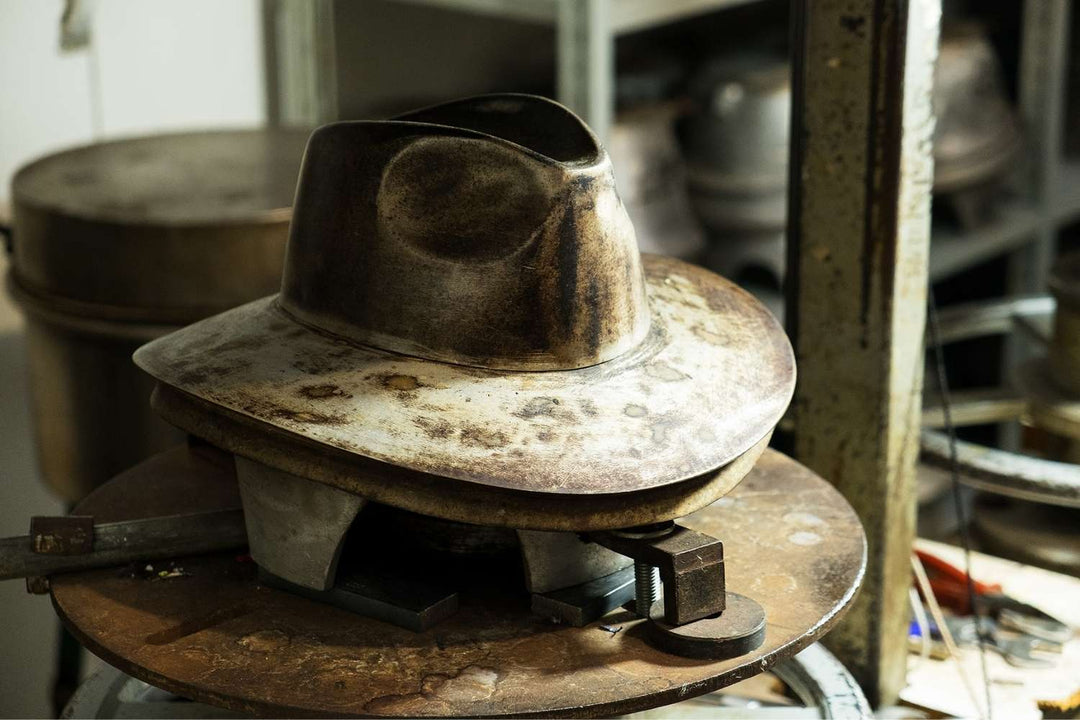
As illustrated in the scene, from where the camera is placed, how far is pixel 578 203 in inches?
A: 39.2

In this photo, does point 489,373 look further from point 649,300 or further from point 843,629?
point 843,629

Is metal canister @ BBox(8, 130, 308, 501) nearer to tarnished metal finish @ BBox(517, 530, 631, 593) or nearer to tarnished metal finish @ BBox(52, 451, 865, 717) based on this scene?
tarnished metal finish @ BBox(52, 451, 865, 717)

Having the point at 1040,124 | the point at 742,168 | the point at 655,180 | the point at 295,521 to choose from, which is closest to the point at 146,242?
the point at 295,521

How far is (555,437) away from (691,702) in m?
0.53

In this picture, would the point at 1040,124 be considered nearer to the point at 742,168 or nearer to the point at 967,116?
the point at 967,116

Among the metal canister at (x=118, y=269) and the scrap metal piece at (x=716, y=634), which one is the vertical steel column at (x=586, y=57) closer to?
the metal canister at (x=118, y=269)

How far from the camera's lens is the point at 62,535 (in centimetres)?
109

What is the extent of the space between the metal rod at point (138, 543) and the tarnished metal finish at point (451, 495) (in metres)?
0.17

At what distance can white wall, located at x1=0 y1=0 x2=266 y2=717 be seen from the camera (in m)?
2.23

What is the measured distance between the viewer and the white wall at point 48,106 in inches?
87.7

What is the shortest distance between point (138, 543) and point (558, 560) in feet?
1.22

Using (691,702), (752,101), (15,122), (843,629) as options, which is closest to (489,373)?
(691,702)

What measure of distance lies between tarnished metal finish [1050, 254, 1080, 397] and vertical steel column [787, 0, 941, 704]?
0.45m

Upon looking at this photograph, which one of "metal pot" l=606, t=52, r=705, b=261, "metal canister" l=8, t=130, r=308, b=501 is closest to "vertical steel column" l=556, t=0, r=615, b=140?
"metal pot" l=606, t=52, r=705, b=261
